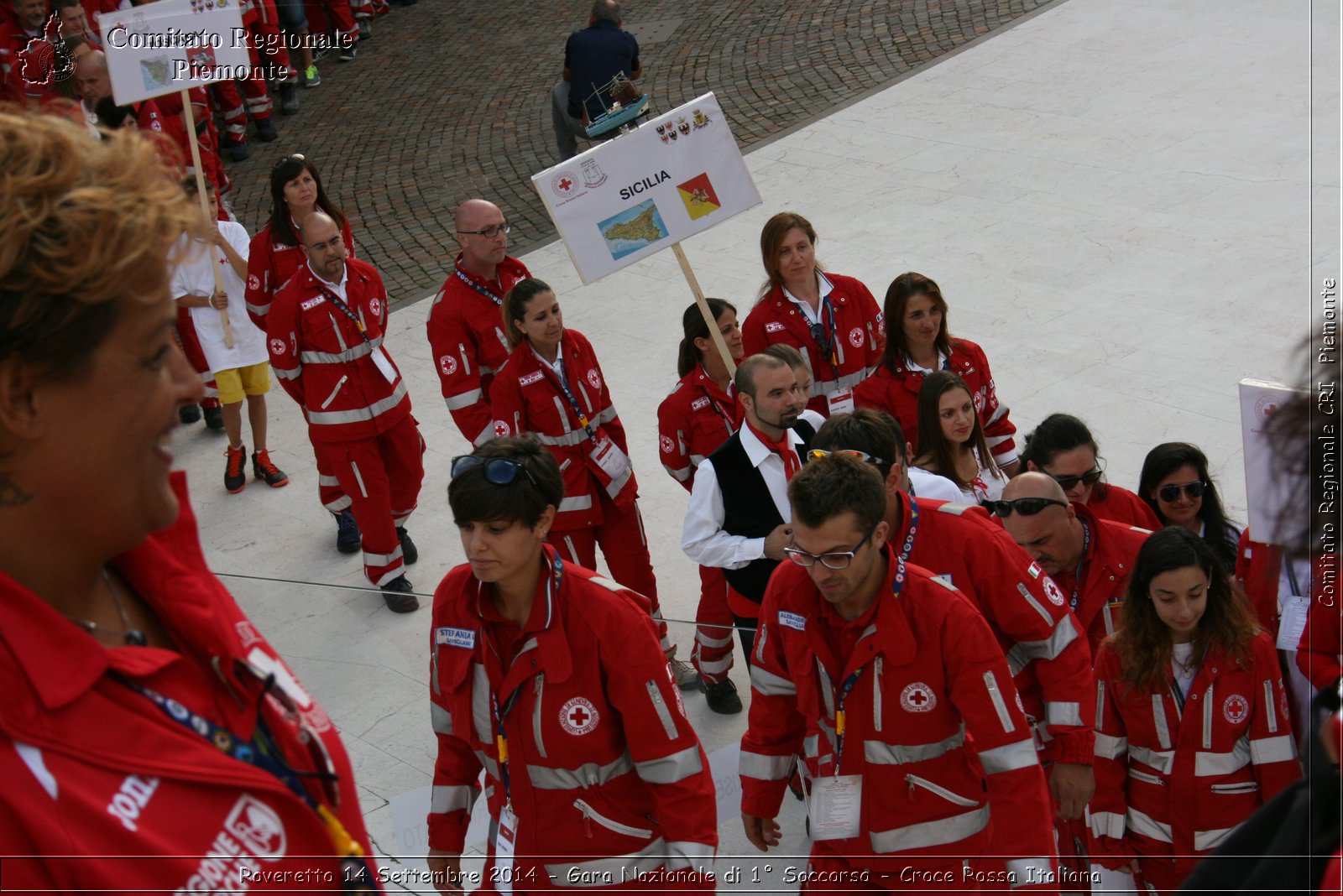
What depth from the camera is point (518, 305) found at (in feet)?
23.0

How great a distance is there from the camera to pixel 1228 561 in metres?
5.52

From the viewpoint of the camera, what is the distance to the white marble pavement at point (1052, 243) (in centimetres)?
887

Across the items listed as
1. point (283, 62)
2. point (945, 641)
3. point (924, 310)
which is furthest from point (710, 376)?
point (283, 62)

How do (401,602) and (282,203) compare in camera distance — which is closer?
(401,602)

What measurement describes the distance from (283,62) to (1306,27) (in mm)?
11881

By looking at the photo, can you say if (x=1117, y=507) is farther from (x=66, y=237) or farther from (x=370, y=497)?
(x=66, y=237)

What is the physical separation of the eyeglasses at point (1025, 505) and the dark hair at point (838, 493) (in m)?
1.14

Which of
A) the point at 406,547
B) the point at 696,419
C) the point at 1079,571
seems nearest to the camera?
the point at 1079,571

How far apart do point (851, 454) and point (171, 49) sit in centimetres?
709

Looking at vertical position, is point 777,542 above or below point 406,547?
above

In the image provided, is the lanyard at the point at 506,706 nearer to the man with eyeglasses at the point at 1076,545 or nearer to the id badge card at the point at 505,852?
the id badge card at the point at 505,852

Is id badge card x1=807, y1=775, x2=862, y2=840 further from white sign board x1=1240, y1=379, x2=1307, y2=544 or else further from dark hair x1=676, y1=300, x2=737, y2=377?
dark hair x1=676, y1=300, x2=737, y2=377

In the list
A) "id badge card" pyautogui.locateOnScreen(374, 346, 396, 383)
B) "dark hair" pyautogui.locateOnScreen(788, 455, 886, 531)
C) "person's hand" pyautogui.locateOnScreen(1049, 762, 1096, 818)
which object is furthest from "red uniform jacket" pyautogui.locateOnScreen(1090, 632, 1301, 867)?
"id badge card" pyautogui.locateOnScreen(374, 346, 396, 383)

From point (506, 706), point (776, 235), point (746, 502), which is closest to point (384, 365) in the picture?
point (776, 235)
